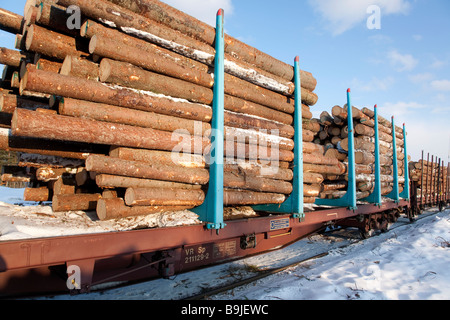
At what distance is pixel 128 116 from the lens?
3.50m

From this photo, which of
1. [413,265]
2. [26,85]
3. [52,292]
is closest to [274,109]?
[413,265]

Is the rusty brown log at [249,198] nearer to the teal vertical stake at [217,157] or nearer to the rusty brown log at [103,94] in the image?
the teal vertical stake at [217,157]

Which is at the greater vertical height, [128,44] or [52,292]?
[128,44]

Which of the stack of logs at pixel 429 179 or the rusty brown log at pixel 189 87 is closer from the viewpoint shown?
the rusty brown log at pixel 189 87

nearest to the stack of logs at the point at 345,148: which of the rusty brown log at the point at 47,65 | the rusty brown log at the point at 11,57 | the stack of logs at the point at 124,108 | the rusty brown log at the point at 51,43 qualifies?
the stack of logs at the point at 124,108

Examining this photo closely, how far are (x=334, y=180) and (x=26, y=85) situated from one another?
765cm

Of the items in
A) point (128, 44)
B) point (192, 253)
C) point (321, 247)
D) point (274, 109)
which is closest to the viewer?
point (128, 44)

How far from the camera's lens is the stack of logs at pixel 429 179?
14.9 metres

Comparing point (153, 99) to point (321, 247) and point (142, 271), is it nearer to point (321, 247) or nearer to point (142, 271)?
point (142, 271)

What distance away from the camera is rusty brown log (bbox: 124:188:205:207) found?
3391mm

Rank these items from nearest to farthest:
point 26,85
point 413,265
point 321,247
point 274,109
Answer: point 26,85 < point 413,265 < point 274,109 < point 321,247

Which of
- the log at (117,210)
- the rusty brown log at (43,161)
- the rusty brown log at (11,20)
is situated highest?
the rusty brown log at (11,20)

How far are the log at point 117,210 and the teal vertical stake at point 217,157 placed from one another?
71 centimetres

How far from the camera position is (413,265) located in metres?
4.94
